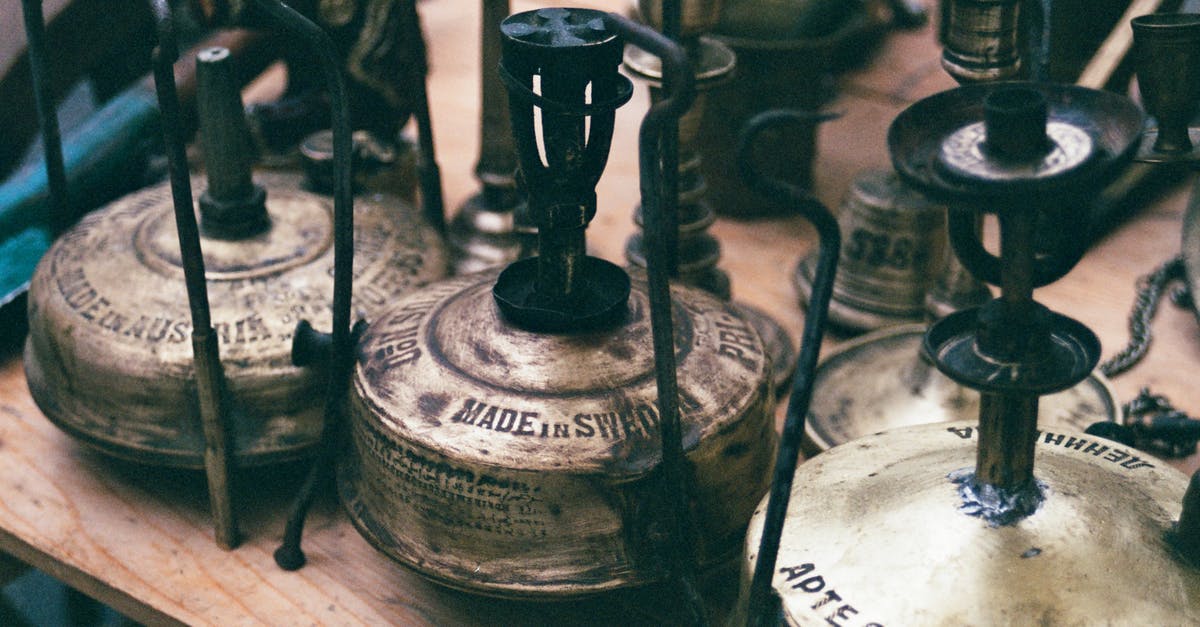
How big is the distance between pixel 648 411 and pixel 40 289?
1.78 ft

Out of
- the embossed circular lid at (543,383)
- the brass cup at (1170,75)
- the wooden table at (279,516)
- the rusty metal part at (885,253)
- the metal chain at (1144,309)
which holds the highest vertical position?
the brass cup at (1170,75)

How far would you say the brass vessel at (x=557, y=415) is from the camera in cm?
78

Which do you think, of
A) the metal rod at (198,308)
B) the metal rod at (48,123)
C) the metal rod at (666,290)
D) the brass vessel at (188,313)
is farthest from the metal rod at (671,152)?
the metal rod at (48,123)

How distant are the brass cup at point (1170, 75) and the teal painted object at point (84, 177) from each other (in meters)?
0.99

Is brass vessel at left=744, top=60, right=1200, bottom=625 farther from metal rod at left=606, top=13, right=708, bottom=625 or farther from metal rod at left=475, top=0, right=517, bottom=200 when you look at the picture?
metal rod at left=475, top=0, right=517, bottom=200

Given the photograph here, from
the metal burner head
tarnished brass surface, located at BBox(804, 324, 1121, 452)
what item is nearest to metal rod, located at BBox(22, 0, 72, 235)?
the metal burner head

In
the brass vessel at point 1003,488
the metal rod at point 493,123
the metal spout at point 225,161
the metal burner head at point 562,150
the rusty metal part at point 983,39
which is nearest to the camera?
the brass vessel at point 1003,488

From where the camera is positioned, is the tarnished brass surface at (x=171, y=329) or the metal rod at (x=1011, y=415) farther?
the tarnished brass surface at (x=171, y=329)

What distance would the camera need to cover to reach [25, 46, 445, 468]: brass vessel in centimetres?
97

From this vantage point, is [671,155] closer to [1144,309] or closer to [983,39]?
[983,39]

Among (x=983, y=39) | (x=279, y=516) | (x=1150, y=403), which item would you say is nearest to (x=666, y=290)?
(x=983, y=39)

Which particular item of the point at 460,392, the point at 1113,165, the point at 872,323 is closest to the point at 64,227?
the point at 460,392

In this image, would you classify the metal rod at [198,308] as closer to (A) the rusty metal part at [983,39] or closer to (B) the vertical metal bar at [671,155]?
(B) the vertical metal bar at [671,155]

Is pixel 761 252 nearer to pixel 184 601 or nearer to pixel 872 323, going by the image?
pixel 872 323
